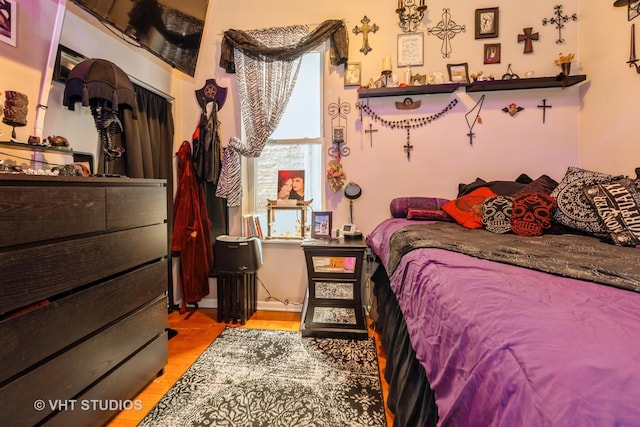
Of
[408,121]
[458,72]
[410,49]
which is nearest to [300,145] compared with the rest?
[408,121]

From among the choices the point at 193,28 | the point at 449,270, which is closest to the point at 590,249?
the point at 449,270

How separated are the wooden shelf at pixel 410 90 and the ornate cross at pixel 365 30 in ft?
1.31

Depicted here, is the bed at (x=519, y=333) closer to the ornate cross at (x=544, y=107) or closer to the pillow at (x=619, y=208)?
the pillow at (x=619, y=208)

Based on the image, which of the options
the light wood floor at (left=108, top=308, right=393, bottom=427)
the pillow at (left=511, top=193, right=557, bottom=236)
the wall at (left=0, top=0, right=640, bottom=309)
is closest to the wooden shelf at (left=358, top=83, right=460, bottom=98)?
the wall at (left=0, top=0, right=640, bottom=309)

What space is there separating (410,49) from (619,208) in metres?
1.91

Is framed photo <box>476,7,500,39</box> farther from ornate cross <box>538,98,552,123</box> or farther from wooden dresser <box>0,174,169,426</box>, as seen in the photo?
wooden dresser <box>0,174,169,426</box>

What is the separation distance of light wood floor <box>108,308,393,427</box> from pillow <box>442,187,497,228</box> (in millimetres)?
1057

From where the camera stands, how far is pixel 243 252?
242cm

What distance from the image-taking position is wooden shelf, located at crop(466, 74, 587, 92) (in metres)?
2.27

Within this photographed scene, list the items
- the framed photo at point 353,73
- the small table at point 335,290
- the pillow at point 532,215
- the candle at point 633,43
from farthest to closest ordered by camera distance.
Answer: the framed photo at point 353,73 → the small table at point 335,290 → the candle at point 633,43 → the pillow at point 532,215

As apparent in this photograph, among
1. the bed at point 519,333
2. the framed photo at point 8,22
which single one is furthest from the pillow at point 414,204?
the framed photo at point 8,22

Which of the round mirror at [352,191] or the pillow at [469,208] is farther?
the round mirror at [352,191]

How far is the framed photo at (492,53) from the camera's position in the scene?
2.45 meters

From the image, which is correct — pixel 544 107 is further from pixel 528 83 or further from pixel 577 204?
pixel 577 204
